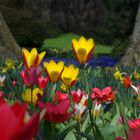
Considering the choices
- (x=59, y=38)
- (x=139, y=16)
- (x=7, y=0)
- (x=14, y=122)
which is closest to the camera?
(x=14, y=122)

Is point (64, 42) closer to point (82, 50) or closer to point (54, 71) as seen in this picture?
point (82, 50)

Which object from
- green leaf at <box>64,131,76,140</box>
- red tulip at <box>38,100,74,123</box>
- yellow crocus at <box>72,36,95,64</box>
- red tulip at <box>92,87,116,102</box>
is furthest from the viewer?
red tulip at <box>92,87,116,102</box>

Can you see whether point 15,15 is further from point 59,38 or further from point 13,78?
point 13,78

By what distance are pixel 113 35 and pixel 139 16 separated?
83.6ft

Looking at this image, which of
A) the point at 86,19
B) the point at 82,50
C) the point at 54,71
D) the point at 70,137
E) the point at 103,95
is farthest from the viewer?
the point at 86,19

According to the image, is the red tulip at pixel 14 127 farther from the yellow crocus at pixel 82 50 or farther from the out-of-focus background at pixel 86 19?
the out-of-focus background at pixel 86 19

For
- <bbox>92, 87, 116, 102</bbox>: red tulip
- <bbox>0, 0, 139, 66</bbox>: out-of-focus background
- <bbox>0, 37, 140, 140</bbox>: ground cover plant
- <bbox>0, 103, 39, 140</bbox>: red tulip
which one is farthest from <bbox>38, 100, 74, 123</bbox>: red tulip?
<bbox>0, 0, 139, 66</bbox>: out-of-focus background

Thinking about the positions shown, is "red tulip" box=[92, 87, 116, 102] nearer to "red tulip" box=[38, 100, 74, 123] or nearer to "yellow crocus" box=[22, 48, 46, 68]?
"yellow crocus" box=[22, 48, 46, 68]

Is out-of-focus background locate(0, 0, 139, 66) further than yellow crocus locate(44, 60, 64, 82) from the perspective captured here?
Yes

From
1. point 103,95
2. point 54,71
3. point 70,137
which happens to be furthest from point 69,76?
point 70,137

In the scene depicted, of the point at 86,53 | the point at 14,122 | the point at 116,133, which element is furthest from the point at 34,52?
the point at 14,122

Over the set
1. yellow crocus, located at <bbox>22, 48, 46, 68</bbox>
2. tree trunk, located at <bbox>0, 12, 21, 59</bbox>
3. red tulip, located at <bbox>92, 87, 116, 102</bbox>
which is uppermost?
yellow crocus, located at <bbox>22, 48, 46, 68</bbox>

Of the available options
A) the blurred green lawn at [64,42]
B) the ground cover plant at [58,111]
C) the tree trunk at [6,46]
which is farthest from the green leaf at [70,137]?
the blurred green lawn at [64,42]

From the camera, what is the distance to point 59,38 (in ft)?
105
